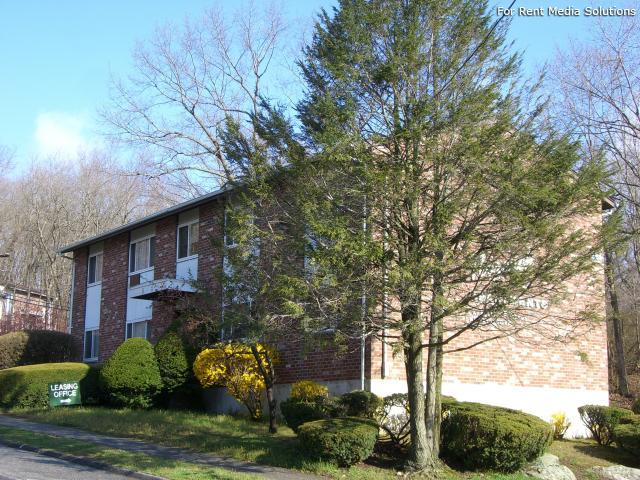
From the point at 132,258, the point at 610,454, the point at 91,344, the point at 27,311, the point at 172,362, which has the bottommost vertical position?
the point at 610,454

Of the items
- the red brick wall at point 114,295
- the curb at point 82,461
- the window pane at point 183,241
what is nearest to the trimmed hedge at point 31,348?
the red brick wall at point 114,295

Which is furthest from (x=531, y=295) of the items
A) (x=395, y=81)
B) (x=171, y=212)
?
(x=171, y=212)

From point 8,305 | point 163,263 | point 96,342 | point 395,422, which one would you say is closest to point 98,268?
point 96,342

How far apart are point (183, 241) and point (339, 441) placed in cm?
1177

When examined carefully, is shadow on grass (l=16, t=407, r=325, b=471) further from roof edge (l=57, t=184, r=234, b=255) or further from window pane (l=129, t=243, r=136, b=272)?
window pane (l=129, t=243, r=136, b=272)

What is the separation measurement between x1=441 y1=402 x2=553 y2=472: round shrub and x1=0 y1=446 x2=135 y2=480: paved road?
5353 mm

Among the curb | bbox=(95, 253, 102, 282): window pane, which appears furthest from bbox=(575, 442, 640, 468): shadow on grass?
bbox=(95, 253, 102, 282): window pane

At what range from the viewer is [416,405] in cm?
1181

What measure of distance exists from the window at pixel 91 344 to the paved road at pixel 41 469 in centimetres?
1237

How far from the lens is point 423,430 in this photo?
11750 millimetres

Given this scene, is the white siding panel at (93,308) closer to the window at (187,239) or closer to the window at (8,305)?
the window at (187,239)

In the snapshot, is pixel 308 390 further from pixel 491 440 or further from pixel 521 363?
pixel 521 363

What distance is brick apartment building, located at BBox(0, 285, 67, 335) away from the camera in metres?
42.2

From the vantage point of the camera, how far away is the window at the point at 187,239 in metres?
21.6
